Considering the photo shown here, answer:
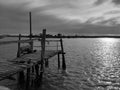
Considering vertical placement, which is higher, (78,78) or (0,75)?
(0,75)

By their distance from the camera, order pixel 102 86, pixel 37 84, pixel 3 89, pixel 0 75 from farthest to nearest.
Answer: pixel 102 86 → pixel 37 84 → pixel 0 75 → pixel 3 89

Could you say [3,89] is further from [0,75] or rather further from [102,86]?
[102,86]

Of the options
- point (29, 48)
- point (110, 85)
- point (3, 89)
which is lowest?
point (110, 85)

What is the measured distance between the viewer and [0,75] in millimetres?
7426

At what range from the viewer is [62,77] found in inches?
604

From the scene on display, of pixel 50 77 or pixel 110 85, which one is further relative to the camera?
pixel 50 77

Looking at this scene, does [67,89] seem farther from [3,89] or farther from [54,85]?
[3,89]

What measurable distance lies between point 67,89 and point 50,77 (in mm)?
3687

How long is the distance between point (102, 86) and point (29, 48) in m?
8.75

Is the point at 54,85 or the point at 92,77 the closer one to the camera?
the point at 54,85

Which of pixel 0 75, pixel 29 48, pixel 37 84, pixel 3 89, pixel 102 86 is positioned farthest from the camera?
pixel 29 48

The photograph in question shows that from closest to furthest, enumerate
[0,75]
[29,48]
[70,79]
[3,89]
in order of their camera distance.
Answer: [3,89] < [0,75] < [70,79] < [29,48]

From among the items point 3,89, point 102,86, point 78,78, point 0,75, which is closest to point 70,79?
point 78,78

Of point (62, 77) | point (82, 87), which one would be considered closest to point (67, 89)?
point (82, 87)
